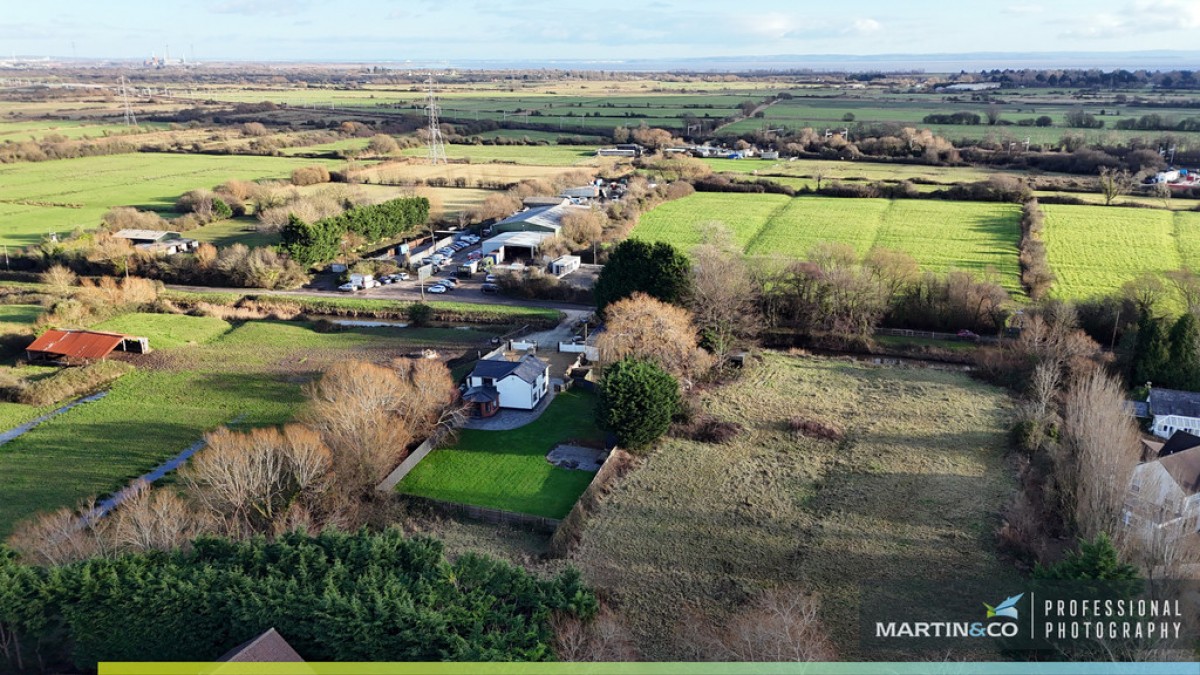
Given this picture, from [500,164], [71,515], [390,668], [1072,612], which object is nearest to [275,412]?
[71,515]

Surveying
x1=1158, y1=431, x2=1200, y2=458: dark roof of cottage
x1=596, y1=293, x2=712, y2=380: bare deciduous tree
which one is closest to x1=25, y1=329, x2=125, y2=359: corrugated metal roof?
x1=596, y1=293, x2=712, y2=380: bare deciduous tree

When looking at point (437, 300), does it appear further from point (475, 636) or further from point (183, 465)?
point (475, 636)

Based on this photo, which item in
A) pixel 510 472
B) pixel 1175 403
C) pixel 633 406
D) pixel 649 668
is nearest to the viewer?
pixel 649 668

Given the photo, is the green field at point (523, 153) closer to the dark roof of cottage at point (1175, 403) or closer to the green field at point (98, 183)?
the green field at point (98, 183)

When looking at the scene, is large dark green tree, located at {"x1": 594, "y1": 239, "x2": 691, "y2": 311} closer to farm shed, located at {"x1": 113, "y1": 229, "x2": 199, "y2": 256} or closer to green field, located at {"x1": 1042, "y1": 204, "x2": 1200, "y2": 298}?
green field, located at {"x1": 1042, "y1": 204, "x2": 1200, "y2": 298}

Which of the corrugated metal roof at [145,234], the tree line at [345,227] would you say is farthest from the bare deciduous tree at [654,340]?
the corrugated metal roof at [145,234]

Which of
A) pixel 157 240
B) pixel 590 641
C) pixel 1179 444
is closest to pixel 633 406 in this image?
pixel 590 641

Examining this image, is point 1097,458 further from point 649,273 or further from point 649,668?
point 649,273

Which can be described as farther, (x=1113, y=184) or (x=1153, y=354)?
(x=1113, y=184)
